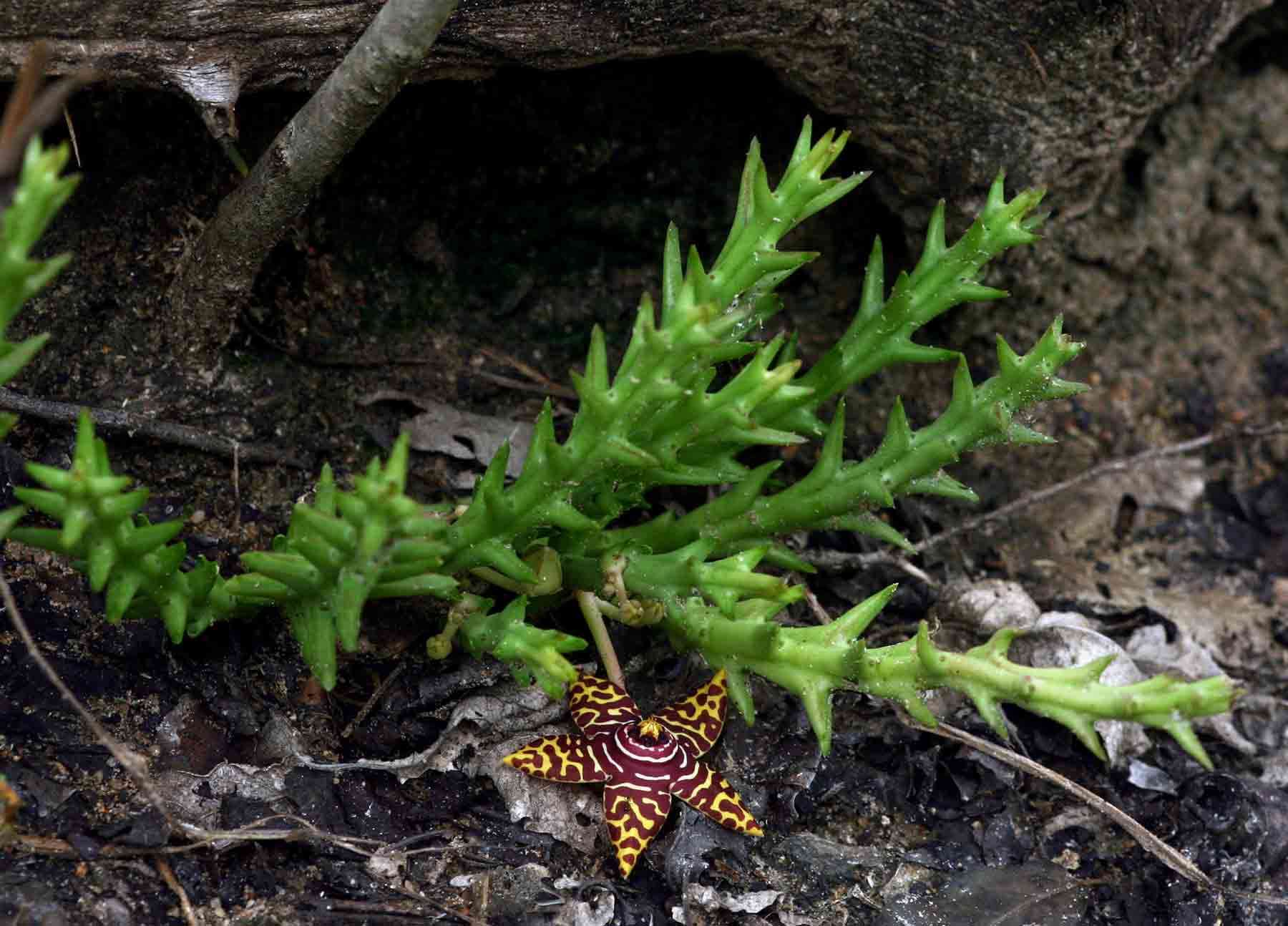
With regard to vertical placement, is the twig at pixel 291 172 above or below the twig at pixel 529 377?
above

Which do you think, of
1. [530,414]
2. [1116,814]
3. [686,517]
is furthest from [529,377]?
[1116,814]

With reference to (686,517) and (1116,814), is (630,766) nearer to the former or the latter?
(686,517)

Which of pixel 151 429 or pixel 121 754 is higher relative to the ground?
pixel 151 429

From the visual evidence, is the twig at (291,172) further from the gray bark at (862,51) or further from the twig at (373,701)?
the twig at (373,701)

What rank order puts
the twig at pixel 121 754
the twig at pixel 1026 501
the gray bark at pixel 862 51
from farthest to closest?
the twig at pixel 1026 501 → the gray bark at pixel 862 51 → the twig at pixel 121 754

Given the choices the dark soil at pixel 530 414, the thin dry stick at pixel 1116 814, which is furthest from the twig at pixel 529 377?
the thin dry stick at pixel 1116 814

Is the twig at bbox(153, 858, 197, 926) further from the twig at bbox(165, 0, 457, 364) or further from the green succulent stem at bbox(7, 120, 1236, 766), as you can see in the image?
the twig at bbox(165, 0, 457, 364)
